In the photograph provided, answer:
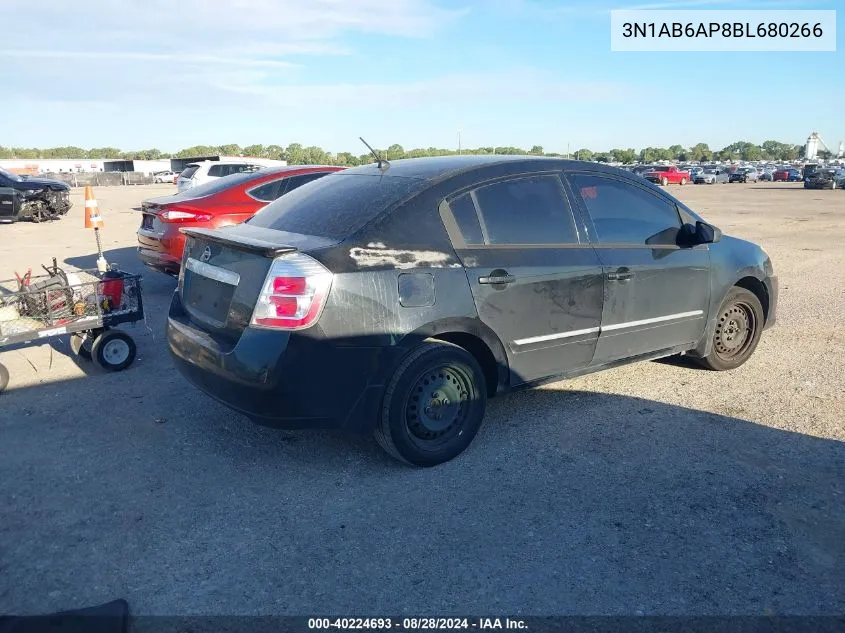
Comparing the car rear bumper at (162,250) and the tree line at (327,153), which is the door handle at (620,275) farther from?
the tree line at (327,153)

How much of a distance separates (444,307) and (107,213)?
2134 centimetres

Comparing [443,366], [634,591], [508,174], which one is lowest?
[634,591]

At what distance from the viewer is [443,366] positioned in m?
3.95

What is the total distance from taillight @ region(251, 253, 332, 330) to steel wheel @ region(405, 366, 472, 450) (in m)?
0.74

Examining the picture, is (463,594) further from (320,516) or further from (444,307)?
(444,307)

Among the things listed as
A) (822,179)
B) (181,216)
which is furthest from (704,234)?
(822,179)

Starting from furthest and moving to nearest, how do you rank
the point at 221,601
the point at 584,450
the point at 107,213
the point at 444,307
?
1. the point at 107,213
2. the point at 584,450
3. the point at 444,307
4. the point at 221,601

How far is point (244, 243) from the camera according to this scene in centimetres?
380

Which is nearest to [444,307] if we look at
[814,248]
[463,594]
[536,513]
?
[536,513]

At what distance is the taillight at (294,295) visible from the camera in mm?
3520

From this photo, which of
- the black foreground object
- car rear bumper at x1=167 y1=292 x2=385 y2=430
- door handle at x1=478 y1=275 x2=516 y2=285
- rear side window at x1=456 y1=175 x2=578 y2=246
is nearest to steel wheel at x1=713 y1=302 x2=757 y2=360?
rear side window at x1=456 y1=175 x2=578 y2=246

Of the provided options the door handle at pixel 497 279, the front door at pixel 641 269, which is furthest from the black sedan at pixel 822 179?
the door handle at pixel 497 279

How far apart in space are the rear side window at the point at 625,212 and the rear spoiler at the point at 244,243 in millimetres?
2056

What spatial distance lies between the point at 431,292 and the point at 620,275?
148 cm
